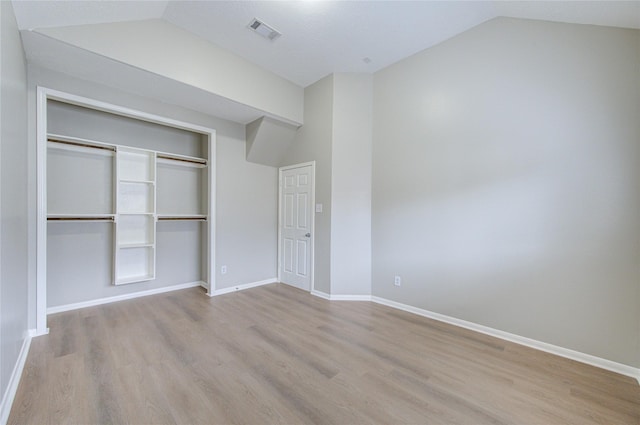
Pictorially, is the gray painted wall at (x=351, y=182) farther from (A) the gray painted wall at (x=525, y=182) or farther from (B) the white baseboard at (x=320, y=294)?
(A) the gray painted wall at (x=525, y=182)

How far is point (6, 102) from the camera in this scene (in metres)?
1.71

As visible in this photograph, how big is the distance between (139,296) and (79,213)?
53.2 inches

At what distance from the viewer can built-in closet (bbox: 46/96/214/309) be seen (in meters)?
3.15

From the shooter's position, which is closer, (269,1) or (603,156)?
(603,156)

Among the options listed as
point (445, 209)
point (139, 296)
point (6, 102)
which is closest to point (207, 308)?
point (139, 296)

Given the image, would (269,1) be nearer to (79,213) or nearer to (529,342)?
(79,213)

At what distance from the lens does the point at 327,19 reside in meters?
2.70

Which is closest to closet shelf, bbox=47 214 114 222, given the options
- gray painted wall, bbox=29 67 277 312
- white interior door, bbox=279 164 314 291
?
gray painted wall, bbox=29 67 277 312

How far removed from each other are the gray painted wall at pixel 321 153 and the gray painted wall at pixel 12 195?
3013 mm

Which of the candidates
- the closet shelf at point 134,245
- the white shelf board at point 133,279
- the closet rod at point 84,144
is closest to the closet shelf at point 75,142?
the closet rod at point 84,144

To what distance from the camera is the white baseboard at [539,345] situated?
2053mm

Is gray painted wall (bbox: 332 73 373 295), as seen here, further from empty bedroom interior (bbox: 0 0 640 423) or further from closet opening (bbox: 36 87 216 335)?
closet opening (bbox: 36 87 216 335)

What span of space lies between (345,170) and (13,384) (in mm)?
3634

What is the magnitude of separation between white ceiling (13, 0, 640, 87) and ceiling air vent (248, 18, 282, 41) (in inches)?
2.2
